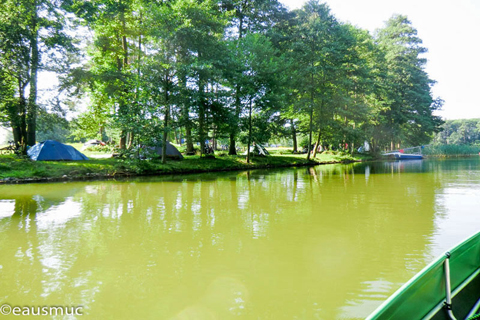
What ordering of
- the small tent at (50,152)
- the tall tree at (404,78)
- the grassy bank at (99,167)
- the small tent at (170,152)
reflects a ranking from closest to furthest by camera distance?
the grassy bank at (99,167) < the small tent at (50,152) < the small tent at (170,152) < the tall tree at (404,78)

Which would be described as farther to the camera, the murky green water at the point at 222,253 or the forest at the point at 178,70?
the forest at the point at 178,70

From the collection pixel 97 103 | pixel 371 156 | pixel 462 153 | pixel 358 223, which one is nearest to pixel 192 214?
pixel 358 223

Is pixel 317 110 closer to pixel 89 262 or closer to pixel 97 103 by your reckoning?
pixel 97 103

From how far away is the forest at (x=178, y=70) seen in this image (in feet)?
57.1

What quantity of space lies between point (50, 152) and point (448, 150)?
55.4m

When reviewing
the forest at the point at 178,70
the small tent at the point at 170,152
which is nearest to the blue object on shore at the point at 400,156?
the forest at the point at 178,70

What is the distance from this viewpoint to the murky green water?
3.45 m

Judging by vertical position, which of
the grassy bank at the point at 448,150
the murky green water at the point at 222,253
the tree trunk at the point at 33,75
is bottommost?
the murky green water at the point at 222,253

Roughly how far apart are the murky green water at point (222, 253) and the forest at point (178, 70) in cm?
1051

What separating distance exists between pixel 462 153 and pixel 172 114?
51904 mm

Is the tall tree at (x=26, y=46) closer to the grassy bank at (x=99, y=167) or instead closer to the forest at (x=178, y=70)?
the forest at (x=178, y=70)

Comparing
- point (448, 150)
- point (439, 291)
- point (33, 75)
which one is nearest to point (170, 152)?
point (33, 75)

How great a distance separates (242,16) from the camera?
89.1 ft

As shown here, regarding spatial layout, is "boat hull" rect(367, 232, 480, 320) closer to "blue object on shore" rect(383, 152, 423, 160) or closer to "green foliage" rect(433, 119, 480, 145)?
"blue object on shore" rect(383, 152, 423, 160)
